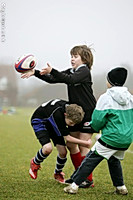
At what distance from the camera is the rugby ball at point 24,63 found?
11.9 feet

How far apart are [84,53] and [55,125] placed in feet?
2.65

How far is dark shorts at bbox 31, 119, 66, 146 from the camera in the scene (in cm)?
370

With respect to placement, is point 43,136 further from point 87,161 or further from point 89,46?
point 89,46

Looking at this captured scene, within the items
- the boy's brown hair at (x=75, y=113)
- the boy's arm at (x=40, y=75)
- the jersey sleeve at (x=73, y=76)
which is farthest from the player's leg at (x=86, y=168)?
the boy's arm at (x=40, y=75)

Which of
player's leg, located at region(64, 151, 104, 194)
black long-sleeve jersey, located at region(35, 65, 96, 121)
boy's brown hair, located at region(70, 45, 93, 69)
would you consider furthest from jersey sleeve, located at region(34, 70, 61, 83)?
player's leg, located at region(64, 151, 104, 194)

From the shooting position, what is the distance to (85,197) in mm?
3229

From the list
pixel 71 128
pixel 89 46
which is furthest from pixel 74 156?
pixel 89 46

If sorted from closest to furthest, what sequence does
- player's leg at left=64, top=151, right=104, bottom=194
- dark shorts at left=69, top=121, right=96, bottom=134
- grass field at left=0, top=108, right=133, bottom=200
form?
grass field at left=0, top=108, right=133, bottom=200 → player's leg at left=64, top=151, right=104, bottom=194 → dark shorts at left=69, top=121, right=96, bottom=134

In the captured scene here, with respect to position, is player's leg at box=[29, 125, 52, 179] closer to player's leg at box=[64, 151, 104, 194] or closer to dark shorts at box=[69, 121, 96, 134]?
dark shorts at box=[69, 121, 96, 134]

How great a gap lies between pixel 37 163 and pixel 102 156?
767 millimetres

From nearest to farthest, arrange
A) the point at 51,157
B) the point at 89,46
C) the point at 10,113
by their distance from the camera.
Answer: the point at 89,46 < the point at 51,157 < the point at 10,113

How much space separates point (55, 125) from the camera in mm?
3604

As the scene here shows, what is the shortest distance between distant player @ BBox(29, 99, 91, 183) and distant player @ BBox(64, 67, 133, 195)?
266mm

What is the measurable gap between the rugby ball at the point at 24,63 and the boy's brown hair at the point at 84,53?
457 mm
